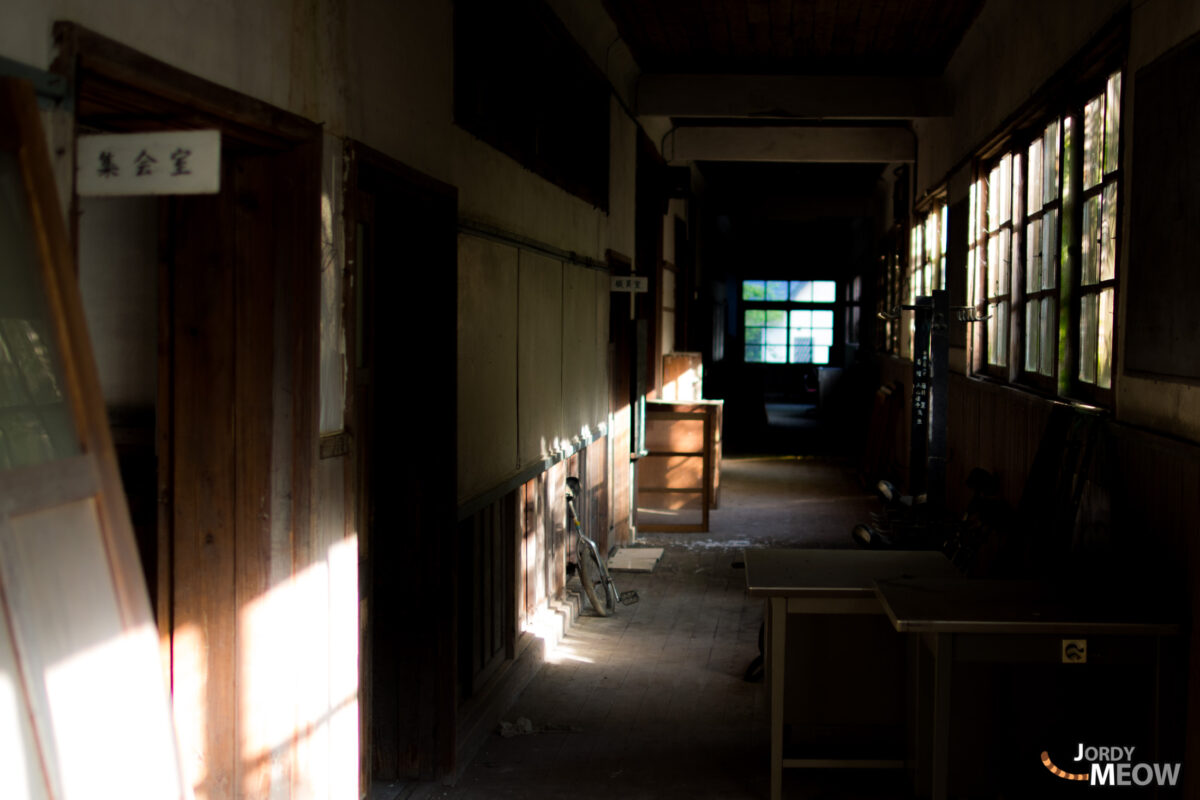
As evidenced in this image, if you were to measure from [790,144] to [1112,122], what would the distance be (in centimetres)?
645

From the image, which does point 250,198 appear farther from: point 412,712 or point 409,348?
point 412,712

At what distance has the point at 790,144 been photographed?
1080cm

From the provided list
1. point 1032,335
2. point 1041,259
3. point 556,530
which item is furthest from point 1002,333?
point 556,530

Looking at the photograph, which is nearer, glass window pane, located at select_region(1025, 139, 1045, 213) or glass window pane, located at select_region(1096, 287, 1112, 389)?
glass window pane, located at select_region(1096, 287, 1112, 389)

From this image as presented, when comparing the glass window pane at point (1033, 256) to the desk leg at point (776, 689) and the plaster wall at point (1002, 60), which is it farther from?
the desk leg at point (776, 689)

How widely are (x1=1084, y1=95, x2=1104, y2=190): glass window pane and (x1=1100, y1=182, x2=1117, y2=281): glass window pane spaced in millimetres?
208

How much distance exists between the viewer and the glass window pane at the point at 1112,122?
4379 millimetres

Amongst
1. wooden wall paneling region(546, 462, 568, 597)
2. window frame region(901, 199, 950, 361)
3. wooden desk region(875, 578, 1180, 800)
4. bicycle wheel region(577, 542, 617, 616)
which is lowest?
bicycle wheel region(577, 542, 617, 616)

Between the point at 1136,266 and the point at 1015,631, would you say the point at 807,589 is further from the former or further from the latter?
the point at 1136,266

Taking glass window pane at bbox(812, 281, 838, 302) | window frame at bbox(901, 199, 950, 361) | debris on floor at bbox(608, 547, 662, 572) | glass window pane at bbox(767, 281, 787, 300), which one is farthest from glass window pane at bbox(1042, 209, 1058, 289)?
glass window pane at bbox(812, 281, 838, 302)

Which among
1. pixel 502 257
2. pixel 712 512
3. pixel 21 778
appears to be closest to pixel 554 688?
pixel 502 257

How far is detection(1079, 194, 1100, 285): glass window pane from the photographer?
467cm

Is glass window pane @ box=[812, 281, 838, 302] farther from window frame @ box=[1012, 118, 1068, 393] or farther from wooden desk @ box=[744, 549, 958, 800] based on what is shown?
wooden desk @ box=[744, 549, 958, 800]

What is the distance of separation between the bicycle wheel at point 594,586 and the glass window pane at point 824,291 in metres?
18.2
